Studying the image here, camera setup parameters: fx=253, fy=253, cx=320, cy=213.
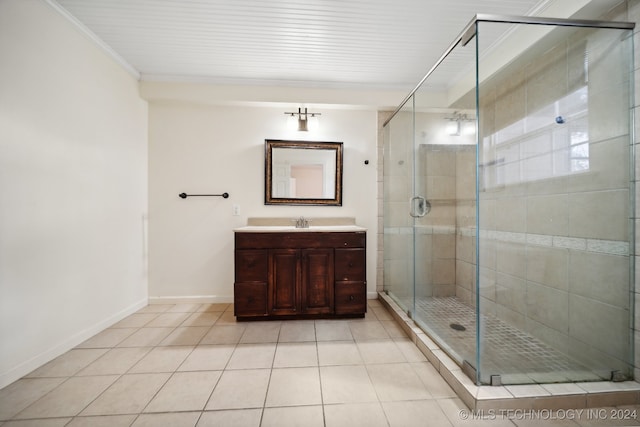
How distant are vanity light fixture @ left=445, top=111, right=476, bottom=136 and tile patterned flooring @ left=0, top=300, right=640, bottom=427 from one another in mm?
1632

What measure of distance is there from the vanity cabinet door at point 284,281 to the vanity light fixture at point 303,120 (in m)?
1.33

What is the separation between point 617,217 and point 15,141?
3.40m

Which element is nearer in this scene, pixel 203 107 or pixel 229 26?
pixel 229 26

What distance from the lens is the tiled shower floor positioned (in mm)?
1363

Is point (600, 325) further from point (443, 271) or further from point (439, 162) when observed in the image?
point (439, 162)

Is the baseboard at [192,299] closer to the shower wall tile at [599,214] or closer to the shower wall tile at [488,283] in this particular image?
the shower wall tile at [488,283]

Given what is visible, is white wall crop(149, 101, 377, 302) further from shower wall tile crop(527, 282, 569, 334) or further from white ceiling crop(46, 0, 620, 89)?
shower wall tile crop(527, 282, 569, 334)

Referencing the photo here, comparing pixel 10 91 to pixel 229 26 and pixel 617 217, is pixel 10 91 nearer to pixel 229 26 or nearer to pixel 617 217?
pixel 229 26

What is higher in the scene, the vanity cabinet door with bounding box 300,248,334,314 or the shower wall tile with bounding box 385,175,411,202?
the shower wall tile with bounding box 385,175,411,202

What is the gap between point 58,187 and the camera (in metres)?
1.70

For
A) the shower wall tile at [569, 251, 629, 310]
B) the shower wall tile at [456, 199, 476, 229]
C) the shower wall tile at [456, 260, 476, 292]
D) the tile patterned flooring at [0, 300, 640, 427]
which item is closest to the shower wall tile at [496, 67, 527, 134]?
the shower wall tile at [456, 199, 476, 229]

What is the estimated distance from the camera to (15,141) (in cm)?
145

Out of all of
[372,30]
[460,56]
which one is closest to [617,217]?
[460,56]

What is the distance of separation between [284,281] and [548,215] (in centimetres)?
198
